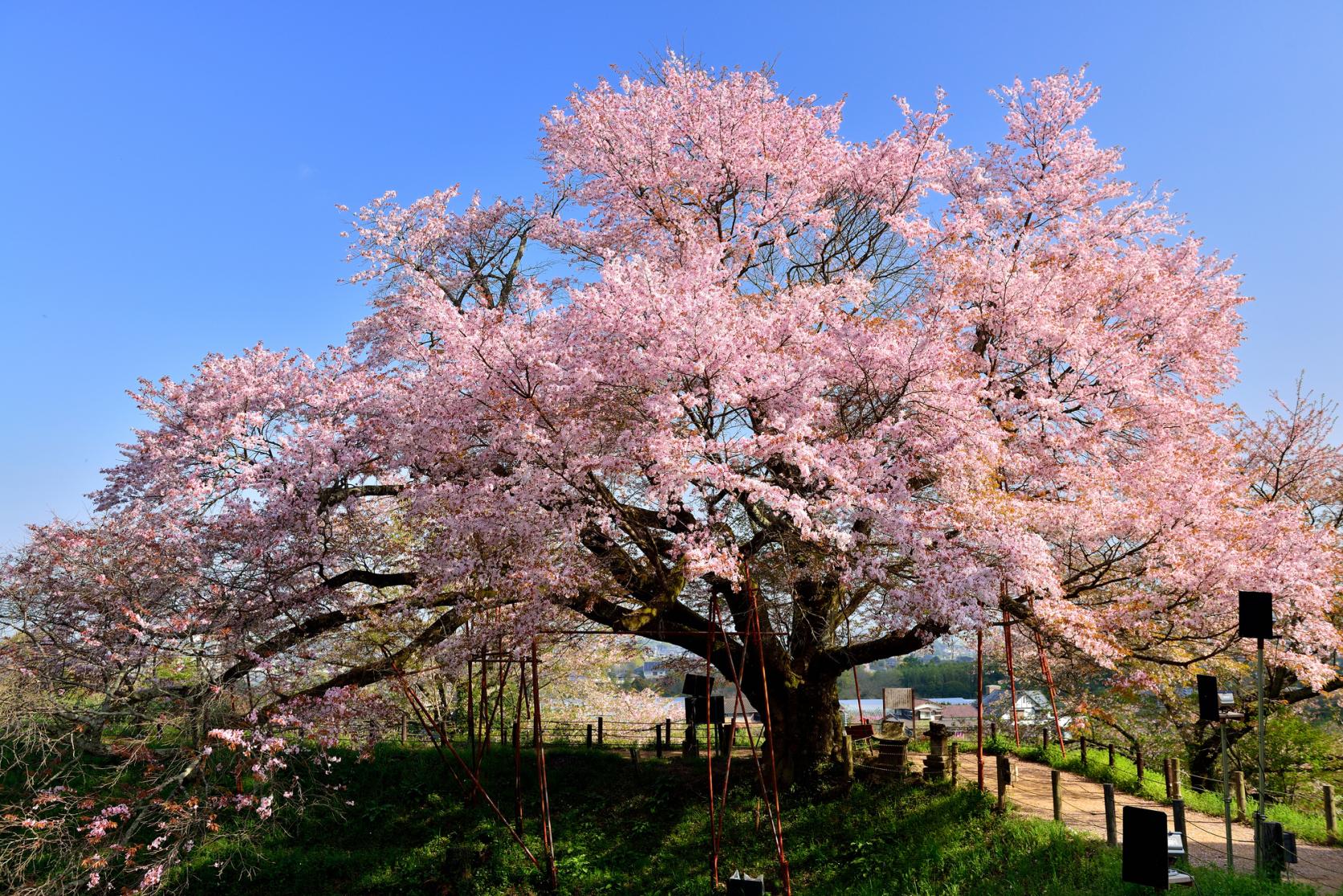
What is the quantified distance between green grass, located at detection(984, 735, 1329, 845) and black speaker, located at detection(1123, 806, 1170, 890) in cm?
650

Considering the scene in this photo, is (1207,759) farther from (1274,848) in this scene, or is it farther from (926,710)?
(926,710)

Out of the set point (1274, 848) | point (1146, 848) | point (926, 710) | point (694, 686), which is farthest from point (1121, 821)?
point (926, 710)

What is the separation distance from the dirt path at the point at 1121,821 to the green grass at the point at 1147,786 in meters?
0.24

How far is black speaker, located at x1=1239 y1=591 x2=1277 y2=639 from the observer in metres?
9.64

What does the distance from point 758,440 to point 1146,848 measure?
5.88m

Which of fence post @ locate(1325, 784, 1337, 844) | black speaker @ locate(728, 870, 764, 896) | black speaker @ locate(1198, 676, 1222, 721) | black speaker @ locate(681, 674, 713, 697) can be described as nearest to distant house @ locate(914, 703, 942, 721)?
black speaker @ locate(681, 674, 713, 697)

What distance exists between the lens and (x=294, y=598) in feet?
44.8

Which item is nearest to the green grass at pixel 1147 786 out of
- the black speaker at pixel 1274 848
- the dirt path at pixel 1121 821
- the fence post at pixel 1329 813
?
the fence post at pixel 1329 813

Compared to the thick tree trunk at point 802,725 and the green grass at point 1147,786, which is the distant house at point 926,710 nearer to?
the green grass at point 1147,786

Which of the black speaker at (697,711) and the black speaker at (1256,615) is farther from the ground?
the black speaker at (1256,615)

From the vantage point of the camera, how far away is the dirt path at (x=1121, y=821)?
36.7 ft

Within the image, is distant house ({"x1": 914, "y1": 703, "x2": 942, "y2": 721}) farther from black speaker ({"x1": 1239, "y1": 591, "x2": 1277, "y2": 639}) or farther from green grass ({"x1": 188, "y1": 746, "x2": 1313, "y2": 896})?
black speaker ({"x1": 1239, "y1": 591, "x2": 1277, "y2": 639})

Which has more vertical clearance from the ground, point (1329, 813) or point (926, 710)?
point (1329, 813)

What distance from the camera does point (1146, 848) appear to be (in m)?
8.57
